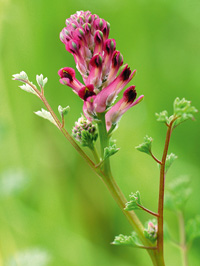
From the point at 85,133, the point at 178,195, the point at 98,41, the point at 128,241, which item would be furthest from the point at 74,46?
the point at 178,195

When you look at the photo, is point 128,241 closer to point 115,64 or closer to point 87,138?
point 87,138

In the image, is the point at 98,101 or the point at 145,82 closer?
the point at 98,101

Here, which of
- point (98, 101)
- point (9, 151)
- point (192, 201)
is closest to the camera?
point (98, 101)

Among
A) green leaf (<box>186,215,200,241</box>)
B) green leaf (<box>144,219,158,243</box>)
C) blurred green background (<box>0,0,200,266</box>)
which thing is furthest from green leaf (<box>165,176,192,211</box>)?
blurred green background (<box>0,0,200,266</box>)

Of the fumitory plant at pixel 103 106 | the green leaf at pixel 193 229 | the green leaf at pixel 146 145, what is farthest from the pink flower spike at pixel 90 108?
the green leaf at pixel 193 229

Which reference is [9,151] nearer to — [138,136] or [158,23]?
[138,136]

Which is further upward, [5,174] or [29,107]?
[29,107]

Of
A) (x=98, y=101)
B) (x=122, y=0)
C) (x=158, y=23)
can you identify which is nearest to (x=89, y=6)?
(x=122, y=0)
